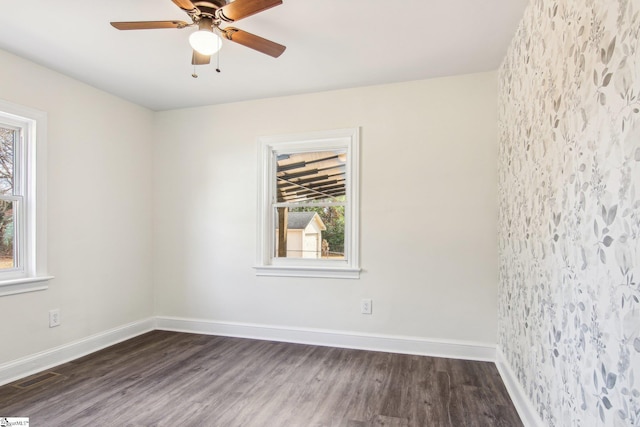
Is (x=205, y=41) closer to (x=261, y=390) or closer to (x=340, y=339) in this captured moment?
(x=261, y=390)

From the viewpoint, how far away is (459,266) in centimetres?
299

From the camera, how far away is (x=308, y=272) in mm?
3408

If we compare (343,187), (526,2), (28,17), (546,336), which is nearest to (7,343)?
(28,17)

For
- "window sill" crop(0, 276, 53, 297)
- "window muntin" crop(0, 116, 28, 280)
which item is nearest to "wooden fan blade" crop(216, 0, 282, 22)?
"window muntin" crop(0, 116, 28, 280)

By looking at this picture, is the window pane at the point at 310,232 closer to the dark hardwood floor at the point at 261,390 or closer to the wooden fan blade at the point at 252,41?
the dark hardwood floor at the point at 261,390

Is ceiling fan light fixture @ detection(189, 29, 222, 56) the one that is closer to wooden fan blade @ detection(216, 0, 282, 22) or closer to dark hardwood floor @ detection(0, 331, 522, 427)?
wooden fan blade @ detection(216, 0, 282, 22)

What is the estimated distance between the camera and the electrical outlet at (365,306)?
321 cm

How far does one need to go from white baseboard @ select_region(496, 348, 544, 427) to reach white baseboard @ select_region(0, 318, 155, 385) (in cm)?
355

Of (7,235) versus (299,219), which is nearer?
(7,235)

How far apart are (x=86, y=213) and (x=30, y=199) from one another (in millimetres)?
472

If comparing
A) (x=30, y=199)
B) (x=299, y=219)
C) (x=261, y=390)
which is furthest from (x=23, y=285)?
(x=299, y=219)

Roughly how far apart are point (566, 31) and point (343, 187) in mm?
2184

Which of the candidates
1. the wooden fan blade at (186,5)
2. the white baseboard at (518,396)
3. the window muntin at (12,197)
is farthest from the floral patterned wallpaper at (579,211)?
the window muntin at (12,197)

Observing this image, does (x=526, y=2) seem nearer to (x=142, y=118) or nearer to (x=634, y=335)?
(x=634, y=335)
